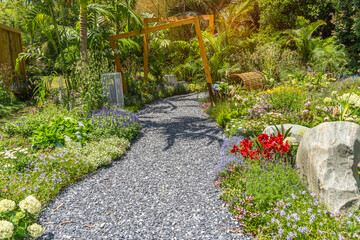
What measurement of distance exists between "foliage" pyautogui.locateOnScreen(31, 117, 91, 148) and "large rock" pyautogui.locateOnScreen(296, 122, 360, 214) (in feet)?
12.2

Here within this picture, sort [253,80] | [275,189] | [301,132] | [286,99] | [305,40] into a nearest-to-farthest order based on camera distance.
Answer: [275,189] → [301,132] → [286,99] → [253,80] → [305,40]

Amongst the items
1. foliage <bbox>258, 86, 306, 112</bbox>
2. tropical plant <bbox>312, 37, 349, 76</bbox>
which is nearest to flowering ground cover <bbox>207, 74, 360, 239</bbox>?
foliage <bbox>258, 86, 306, 112</bbox>

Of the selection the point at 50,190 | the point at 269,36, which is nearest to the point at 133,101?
the point at 50,190

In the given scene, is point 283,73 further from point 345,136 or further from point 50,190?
point 50,190

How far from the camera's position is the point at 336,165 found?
2.57 meters

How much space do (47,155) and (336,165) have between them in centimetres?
386

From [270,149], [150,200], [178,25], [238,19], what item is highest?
[238,19]

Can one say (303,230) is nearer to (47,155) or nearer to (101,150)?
(101,150)

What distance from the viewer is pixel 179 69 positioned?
503 inches

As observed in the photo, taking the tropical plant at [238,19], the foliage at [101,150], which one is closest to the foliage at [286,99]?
the foliage at [101,150]

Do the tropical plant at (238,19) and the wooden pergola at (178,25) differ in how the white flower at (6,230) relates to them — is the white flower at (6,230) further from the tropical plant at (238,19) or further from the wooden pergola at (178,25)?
the tropical plant at (238,19)

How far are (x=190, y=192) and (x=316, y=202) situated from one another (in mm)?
1454

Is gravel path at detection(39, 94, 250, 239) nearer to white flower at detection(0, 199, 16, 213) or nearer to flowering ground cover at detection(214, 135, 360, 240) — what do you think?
flowering ground cover at detection(214, 135, 360, 240)

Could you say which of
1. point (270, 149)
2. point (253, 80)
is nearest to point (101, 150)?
point (270, 149)
